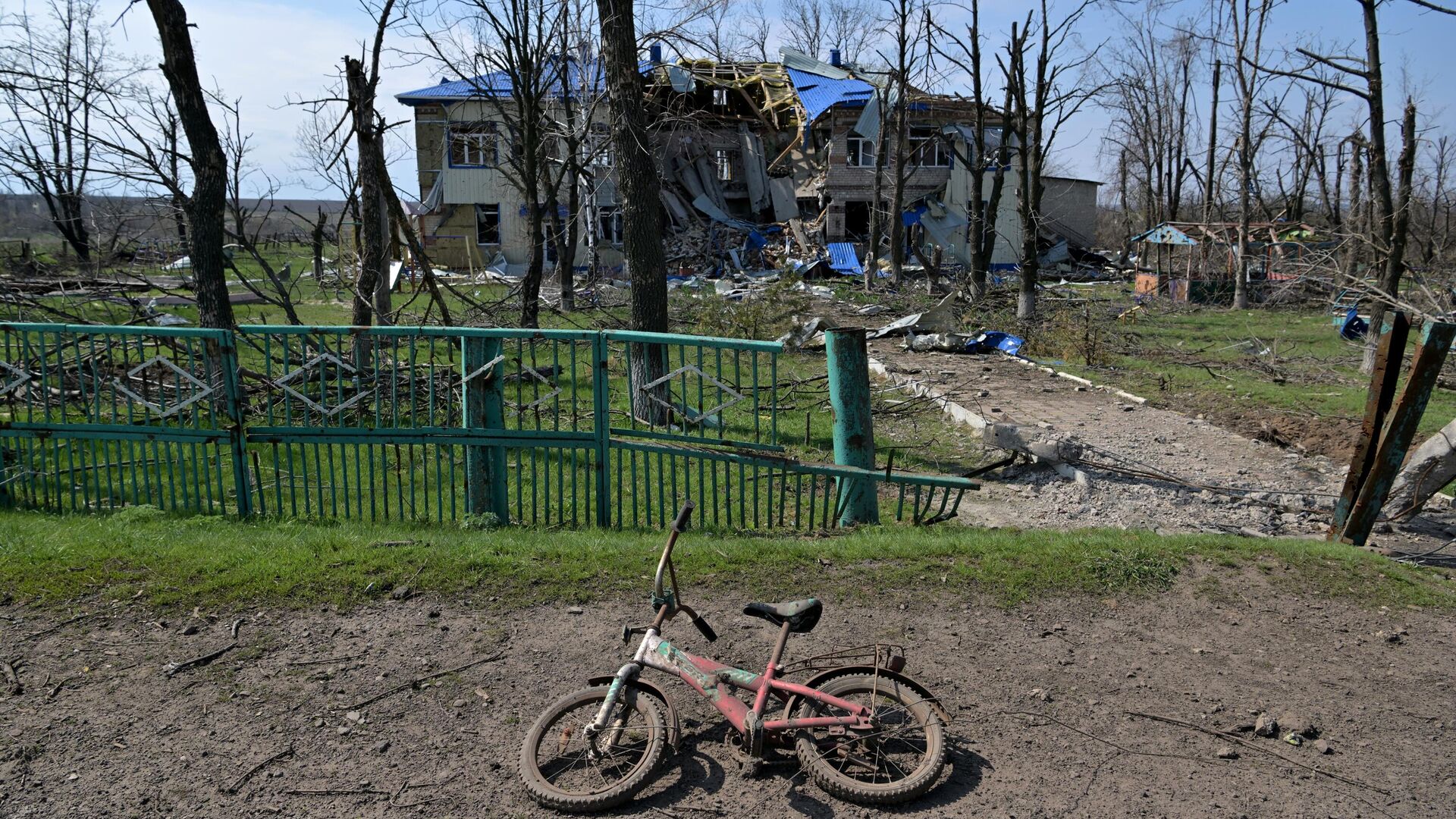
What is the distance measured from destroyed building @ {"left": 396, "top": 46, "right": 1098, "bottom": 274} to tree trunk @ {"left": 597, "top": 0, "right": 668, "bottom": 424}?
23097mm

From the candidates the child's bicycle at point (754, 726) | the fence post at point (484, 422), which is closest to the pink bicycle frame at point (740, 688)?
the child's bicycle at point (754, 726)

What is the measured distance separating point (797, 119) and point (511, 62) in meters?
23.9

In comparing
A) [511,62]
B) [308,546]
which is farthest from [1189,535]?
[511,62]

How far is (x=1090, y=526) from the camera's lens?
23.8 ft

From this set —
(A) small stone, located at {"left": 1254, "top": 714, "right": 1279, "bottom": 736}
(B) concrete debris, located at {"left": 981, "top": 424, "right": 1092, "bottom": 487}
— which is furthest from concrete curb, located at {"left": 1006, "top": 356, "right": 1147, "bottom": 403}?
(A) small stone, located at {"left": 1254, "top": 714, "right": 1279, "bottom": 736}

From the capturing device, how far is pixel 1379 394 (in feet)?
20.1

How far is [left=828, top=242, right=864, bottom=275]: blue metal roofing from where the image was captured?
111 ft

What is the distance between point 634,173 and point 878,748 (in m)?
7.83

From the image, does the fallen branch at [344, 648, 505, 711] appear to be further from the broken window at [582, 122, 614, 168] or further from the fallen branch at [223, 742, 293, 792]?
the broken window at [582, 122, 614, 168]

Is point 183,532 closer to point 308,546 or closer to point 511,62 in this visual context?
point 308,546

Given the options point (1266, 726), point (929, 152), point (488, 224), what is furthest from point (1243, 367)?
point (488, 224)

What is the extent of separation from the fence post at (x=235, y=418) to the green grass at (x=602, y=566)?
1.48 feet

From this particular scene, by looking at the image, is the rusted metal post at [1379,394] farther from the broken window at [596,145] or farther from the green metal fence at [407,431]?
the broken window at [596,145]

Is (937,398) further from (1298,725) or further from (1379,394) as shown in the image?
(1298,725)
